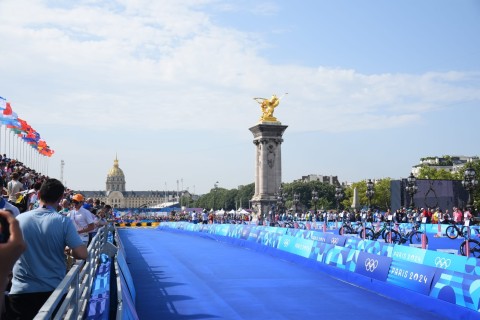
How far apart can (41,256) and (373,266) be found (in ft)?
35.6

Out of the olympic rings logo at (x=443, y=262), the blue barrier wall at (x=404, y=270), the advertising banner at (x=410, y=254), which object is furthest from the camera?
the advertising banner at (x=410, y=254)

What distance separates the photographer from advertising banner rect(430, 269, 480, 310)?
10.7 meters

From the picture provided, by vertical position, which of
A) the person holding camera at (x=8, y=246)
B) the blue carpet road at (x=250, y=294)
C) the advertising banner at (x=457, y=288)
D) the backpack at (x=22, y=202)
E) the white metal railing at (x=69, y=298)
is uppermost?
the backpack at (x=22, y=202)

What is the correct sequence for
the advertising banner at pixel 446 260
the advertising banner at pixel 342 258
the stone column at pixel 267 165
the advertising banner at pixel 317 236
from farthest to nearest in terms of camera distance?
the stone column at pixel 267 165 → the advertising banner at pixel 317 236 → the advertising banner at pixel 342 258 → the advertising banner at pixel 446 260

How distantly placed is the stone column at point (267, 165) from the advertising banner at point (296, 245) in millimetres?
57528

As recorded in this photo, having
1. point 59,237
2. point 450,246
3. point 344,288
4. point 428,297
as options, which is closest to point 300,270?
point 344,288

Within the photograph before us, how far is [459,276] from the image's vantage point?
11219 mm

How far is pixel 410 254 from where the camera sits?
627 inches

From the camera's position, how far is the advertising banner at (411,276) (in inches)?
484

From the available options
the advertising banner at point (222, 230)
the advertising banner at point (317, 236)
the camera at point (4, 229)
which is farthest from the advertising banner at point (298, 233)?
the camera at point (4, 229)

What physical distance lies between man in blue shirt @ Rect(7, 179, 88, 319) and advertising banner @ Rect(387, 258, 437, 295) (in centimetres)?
855

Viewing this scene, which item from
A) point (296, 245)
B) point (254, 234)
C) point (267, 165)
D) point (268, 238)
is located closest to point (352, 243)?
point (296, 245)

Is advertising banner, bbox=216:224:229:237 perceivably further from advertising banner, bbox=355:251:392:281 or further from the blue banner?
advertising banner, bbox=355:251:392:281

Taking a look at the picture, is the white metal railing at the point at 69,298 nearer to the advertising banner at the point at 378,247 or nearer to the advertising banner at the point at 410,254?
the advertising banner at the point at 410,254
